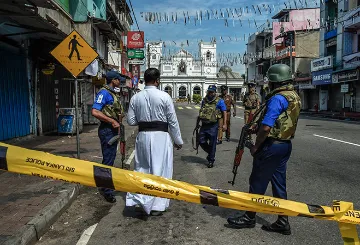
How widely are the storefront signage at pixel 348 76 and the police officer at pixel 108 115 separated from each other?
85.0 ft

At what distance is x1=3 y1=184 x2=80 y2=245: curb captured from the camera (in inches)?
138

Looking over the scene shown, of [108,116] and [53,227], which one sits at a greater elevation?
[108,116]

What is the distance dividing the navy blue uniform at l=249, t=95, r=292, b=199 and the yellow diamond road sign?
196 inches

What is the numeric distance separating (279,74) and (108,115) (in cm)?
267

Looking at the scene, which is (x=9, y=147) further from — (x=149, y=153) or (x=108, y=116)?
(x=108, y=116)

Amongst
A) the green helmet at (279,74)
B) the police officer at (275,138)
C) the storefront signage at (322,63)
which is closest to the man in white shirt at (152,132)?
the police officer at (275,138)

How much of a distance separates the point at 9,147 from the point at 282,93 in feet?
9.18

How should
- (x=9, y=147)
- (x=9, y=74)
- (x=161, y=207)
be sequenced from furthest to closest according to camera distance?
(x=9, y=74) → (x=161, y=207) → (x=9, y=147)

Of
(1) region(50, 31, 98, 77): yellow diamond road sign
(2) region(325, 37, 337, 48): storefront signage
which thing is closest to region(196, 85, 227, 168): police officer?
(1) region(50, 31, 98, 77): yellow diamond road sign

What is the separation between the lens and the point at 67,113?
528 inches

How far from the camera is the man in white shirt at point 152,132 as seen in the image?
176 inches

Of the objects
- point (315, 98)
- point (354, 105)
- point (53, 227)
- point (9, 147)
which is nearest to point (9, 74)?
point (53, 227)

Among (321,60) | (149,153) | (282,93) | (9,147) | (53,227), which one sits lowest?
(53,227)

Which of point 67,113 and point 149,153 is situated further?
point 67,113
